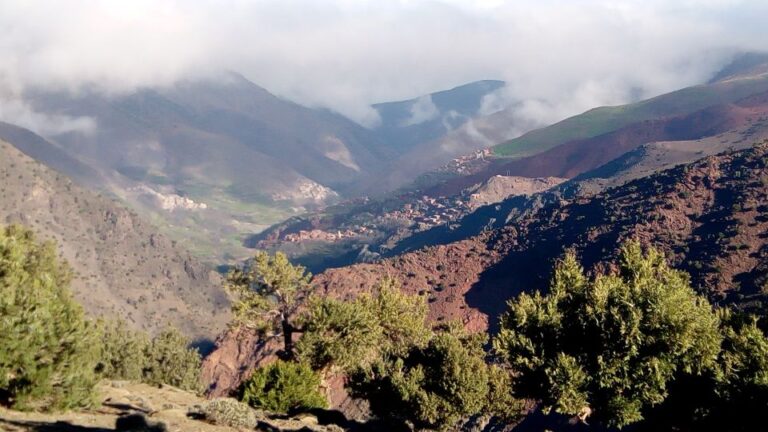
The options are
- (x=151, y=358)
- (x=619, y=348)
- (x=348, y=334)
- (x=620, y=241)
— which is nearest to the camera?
(x=619, y=348)

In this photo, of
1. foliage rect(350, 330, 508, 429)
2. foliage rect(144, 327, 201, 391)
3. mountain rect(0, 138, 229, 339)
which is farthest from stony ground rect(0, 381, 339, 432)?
mountain rect(0, 138, 229, 339)

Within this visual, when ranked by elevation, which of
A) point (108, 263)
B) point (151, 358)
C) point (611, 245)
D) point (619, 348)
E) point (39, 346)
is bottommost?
point (151, 358)

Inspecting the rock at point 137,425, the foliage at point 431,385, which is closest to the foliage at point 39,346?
the rock at point 137,425

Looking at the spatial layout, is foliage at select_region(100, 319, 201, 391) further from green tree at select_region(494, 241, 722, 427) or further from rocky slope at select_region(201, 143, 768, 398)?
green tree at select_region(494, 241, 722, 427)

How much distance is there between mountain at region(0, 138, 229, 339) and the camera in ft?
511

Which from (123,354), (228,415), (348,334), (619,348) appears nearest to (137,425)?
(228,415)

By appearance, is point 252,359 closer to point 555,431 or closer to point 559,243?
point 555,431

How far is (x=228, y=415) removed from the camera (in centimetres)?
2591

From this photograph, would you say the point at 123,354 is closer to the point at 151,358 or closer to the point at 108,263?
the point at 151,358

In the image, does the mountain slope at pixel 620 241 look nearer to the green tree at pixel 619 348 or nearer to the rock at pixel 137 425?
the green tree at pixel 619 348

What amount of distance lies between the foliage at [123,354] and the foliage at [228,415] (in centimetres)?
2586

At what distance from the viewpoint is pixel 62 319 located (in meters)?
20.3

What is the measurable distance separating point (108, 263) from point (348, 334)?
533 ft

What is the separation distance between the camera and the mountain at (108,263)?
6127 inches
